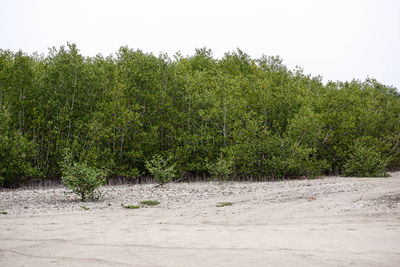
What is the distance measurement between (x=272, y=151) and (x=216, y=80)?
6.56m

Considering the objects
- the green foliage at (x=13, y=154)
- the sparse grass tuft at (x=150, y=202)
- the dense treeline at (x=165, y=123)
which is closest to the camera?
the sparse grass tuft at (x=150, y=202)

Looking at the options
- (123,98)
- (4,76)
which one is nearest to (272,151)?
(123,98)

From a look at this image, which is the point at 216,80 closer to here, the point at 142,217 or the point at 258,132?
the point at 258,132

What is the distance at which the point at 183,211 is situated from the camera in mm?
10406

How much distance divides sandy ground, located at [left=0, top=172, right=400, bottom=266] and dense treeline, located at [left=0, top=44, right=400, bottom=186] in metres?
8.65

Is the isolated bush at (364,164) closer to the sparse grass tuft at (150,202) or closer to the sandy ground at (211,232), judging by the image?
the sandy ground at (211,232)

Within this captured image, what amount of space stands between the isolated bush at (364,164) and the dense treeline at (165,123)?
0.07 meters

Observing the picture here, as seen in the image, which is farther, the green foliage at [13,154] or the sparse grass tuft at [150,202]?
the green foliage at [13,154]

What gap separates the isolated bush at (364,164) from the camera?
2100cm

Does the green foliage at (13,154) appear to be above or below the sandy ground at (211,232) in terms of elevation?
above

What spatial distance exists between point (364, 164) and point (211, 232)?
16.9 metres

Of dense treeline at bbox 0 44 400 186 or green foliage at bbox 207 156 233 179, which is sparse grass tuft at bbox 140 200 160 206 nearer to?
dense treeline at bbox 0 44 400 186

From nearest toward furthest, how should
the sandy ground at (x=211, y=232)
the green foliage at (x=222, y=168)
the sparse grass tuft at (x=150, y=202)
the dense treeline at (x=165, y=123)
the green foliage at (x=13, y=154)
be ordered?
the sandy ground at (x=211, y=232), the sparse grass tuft at (x=150, y=202), the green foliage at (x=13, y=154), the green foliage at (x=222, y=168), the dense treeline at (x=165, y=123)

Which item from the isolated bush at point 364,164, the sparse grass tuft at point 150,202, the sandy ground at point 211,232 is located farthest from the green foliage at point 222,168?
the sparse grass tuft at point 150,202
